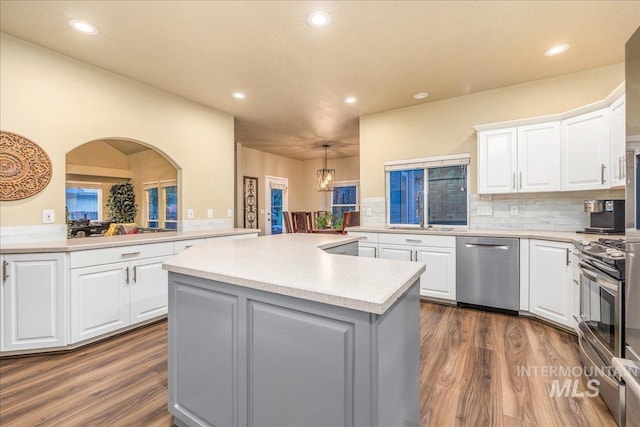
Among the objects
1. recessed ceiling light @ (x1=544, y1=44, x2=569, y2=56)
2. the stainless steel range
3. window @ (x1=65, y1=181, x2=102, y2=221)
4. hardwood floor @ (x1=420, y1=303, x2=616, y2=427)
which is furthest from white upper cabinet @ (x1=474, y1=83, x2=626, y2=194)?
window @ (x1=65, y1=181, x2=102, y2=221)

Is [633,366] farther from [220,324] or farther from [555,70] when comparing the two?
[555,70]

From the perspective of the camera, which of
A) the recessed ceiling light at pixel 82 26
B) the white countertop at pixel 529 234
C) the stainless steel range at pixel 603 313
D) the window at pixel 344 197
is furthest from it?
the window at pixel 344 197

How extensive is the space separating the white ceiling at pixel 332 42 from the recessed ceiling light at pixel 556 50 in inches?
2.9

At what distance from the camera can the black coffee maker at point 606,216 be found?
8.80 ft

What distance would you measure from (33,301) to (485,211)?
15.2 feet

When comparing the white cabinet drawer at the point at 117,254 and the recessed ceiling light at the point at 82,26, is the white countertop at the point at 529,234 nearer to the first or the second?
the white cabinet drawer at the point at 117,254

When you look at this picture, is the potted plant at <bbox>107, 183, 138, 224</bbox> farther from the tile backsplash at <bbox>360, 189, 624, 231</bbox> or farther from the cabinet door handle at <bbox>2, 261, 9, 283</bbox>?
the tile backsplash at <bbox>360, 189, 624, 231</bbox>

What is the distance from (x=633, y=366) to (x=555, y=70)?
3468mm

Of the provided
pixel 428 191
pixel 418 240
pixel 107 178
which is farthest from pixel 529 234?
Result: pixel 107 178

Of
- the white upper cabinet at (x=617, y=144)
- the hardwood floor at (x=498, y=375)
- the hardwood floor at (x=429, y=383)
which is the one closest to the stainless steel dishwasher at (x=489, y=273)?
the hardwood floor at (x=498, y=375)

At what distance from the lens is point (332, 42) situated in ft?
8.71

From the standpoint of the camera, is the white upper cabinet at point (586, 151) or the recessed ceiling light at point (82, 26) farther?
the white upper cabinet at point (586, 151)

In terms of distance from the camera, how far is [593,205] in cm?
285

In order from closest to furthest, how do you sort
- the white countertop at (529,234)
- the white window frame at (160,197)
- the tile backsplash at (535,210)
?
the white countertop at (529,234) → the tile backsplash at (535,210) → the white window frame at (160,197)
